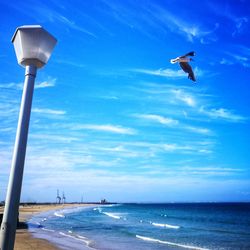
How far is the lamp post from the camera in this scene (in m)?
2.76

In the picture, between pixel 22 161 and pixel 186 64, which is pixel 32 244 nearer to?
pixel 186 64

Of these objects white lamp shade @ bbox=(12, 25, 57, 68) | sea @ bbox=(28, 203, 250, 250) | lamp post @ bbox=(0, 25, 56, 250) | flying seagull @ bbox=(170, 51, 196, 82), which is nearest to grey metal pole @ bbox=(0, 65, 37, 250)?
lamp post @ bbox=(0, 25, 56, 250)

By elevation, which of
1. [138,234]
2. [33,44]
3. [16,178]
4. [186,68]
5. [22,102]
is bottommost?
[138,234]

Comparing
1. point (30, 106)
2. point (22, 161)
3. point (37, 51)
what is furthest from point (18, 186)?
point (37, 51)

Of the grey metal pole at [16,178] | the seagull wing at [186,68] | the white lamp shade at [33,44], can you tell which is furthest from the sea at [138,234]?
the white lamp shade at [33,44]

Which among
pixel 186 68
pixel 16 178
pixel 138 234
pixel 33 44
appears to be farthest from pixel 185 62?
pixel 138 234

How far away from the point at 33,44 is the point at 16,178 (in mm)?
1299

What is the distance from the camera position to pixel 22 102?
308 centimetres

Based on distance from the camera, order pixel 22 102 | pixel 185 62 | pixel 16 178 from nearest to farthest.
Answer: pixel 16 178, pixel 22 102, pixel 185 62

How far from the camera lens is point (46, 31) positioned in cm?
312

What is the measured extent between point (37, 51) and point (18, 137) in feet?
2.88

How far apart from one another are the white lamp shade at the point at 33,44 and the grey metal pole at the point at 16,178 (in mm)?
290

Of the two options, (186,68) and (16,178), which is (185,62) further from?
(16,178)

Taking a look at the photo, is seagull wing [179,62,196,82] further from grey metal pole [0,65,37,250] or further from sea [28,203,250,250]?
sea [28,203,250,250]
